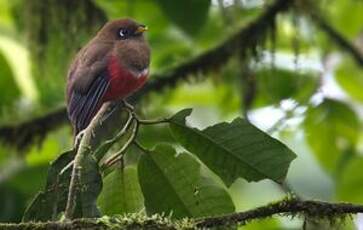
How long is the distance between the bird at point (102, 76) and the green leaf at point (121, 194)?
129 mm

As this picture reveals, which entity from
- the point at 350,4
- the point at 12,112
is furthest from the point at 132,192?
the point at 350,4

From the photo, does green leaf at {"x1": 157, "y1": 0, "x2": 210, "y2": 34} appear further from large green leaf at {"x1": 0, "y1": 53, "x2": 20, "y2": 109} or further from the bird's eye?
the bird's eye

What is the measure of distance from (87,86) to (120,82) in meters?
0.07

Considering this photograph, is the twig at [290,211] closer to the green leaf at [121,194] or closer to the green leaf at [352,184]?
the green leaf at [121,194]

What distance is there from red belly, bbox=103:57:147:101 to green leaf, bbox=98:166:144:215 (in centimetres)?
15

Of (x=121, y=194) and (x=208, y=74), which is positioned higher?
(x=208, y=74)

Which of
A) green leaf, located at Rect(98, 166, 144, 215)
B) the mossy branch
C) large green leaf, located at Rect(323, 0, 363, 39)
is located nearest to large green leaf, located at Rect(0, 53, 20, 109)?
large green leaf, located at Rect(323, 0, 363, 39)

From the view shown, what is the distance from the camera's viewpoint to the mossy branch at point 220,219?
1717 millimetres

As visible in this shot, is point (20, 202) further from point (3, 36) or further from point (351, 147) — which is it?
point (351, 147)

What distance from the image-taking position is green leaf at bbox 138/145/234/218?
207 cm

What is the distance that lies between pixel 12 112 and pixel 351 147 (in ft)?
4.22

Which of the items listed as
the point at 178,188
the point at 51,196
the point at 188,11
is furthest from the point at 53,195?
the point at 188,11

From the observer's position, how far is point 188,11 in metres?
3.68

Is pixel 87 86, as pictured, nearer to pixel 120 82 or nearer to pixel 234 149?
pixel 120 82
